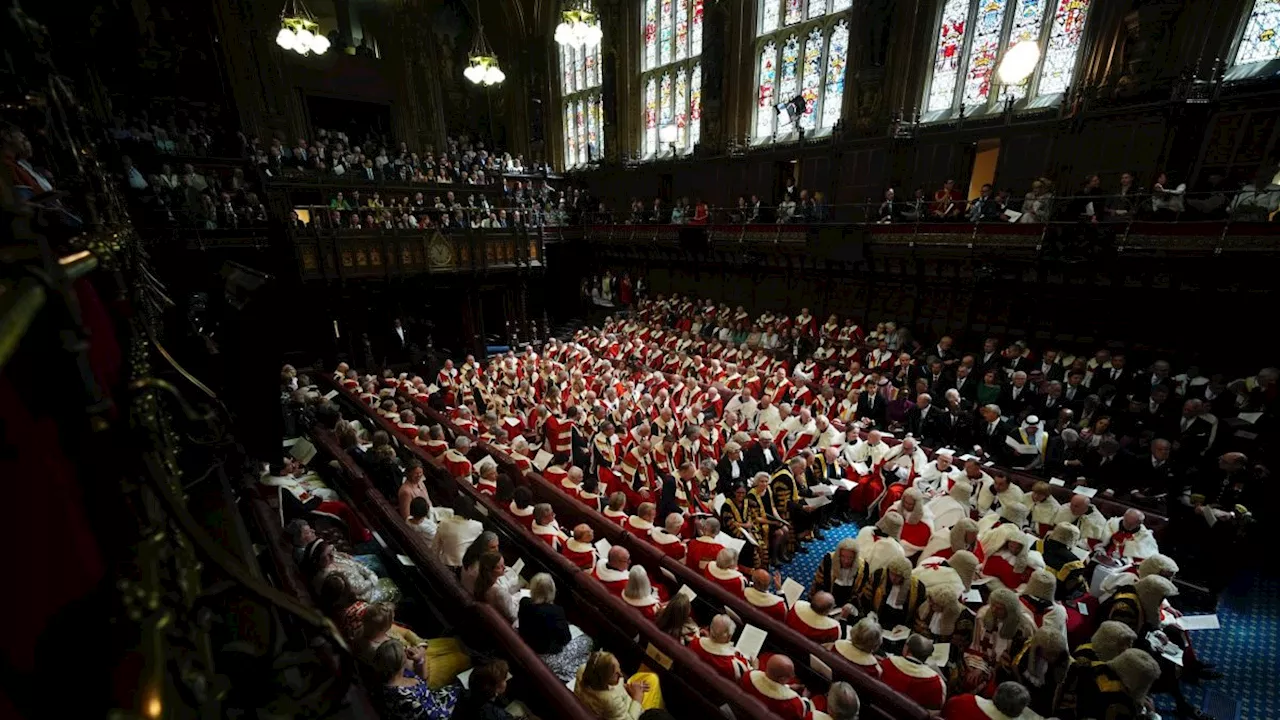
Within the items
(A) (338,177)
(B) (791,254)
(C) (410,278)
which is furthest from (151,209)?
(B) (791,254)

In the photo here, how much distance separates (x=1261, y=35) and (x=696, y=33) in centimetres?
1402

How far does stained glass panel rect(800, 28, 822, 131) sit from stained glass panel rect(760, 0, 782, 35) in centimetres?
138

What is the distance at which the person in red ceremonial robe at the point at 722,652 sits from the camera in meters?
3.57

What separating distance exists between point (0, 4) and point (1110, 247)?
38.7ft

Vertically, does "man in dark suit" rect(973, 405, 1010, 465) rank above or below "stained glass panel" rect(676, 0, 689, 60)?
below

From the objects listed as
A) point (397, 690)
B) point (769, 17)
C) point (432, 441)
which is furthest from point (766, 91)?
point (397, 690)

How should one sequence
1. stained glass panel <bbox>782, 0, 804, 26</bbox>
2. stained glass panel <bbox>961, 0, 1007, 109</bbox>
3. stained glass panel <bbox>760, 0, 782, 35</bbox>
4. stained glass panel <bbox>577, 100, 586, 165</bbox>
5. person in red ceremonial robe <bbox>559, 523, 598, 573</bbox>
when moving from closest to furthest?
1. person in red ceremonial robe <bbox>559, 523, 598, 573</bbox>
2. stained glass panel <bbox>961, 0, 1007, 109</bbox>
3. stained glass panel <bbox>782, 0, 804, 26</bbox>
4. stained glass panel <bbox>760, 0, 782, 35</bbox>
5. stained glass panel <bbox>577, 100, 586, 165</bbox>

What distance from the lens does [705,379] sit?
11.8 meters

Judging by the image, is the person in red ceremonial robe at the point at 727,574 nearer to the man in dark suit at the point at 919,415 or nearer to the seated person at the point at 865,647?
the seated person at the point at 865,647

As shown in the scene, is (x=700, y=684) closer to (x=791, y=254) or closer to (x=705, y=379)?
(x=705, y=379)

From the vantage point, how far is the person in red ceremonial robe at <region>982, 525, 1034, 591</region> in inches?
192

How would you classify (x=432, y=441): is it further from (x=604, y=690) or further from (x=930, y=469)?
(x=930, y=469)

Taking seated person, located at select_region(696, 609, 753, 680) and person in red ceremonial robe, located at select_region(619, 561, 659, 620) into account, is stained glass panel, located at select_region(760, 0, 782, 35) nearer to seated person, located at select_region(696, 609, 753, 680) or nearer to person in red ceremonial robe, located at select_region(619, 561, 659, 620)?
person in red ceremonial robe, located at select_region(619, 561, 659, 620)

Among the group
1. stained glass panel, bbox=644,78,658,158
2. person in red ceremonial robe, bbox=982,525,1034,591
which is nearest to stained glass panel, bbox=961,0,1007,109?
stained glass panel, bbox=644,78,658,158
